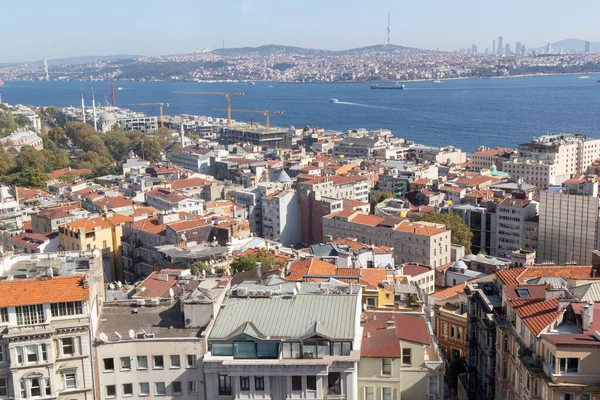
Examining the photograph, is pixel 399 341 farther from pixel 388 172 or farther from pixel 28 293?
pixel 388 172

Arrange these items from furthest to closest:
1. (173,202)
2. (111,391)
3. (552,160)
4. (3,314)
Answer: (552,160) < (173,202) < (111,391) < (3,314)

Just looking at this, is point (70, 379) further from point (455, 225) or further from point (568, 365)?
point (455, 225)

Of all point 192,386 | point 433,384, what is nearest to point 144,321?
point 192,386

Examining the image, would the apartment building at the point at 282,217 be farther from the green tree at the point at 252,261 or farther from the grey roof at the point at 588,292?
the grey roof at the point at 588,292

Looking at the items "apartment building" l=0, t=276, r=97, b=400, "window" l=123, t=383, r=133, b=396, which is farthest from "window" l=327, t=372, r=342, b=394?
"apartment building" l=0, t=276, r=97, b=400

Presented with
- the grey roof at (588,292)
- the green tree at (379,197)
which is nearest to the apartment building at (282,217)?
the green tree at (379,197)

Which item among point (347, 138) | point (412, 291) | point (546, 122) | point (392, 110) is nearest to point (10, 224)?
point (412, 291)
